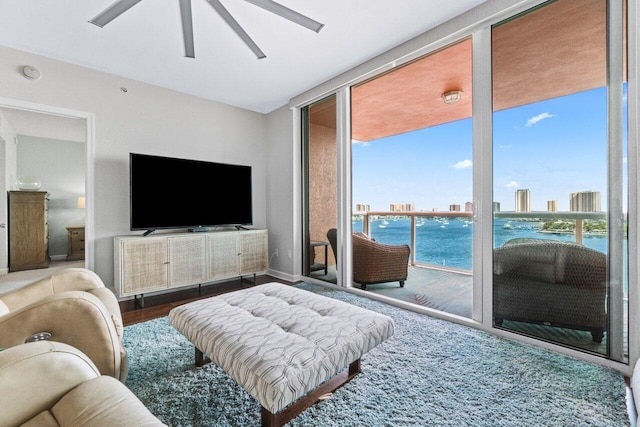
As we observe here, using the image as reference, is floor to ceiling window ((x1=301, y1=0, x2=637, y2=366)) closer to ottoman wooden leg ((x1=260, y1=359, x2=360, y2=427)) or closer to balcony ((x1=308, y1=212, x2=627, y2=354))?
balcony ((x1=308, y1=212, x2=627, y2=354))

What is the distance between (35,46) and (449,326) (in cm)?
445

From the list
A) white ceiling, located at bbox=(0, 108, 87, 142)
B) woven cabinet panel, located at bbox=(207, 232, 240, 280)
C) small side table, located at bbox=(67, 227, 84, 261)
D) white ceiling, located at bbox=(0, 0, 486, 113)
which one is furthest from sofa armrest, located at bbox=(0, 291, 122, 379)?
small side table, located at bbox=(67, 227, 84, 261)

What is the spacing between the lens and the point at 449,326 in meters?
2.35

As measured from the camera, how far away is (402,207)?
5.06 metres

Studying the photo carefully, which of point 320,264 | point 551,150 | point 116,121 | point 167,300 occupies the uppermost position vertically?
point 116,121

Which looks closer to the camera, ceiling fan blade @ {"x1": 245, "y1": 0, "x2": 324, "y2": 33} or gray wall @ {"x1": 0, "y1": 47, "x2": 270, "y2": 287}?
ceiling fan blade @ {"x1": 245, "y1": 0, "x2": 324, "y2": 33}

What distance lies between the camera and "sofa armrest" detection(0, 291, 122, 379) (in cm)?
115

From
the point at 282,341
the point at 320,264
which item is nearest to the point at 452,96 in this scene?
the point at 320,264

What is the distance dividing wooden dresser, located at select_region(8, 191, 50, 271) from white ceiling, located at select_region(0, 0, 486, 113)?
318cm

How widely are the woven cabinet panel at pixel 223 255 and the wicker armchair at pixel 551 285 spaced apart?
2.85 m

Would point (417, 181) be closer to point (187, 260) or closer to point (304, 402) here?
point (187, 260)

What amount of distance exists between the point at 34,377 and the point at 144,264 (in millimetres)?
2536

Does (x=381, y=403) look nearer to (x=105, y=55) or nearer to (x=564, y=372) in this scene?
(x=564, y=372)

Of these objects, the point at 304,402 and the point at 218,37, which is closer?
the point at 304,402
